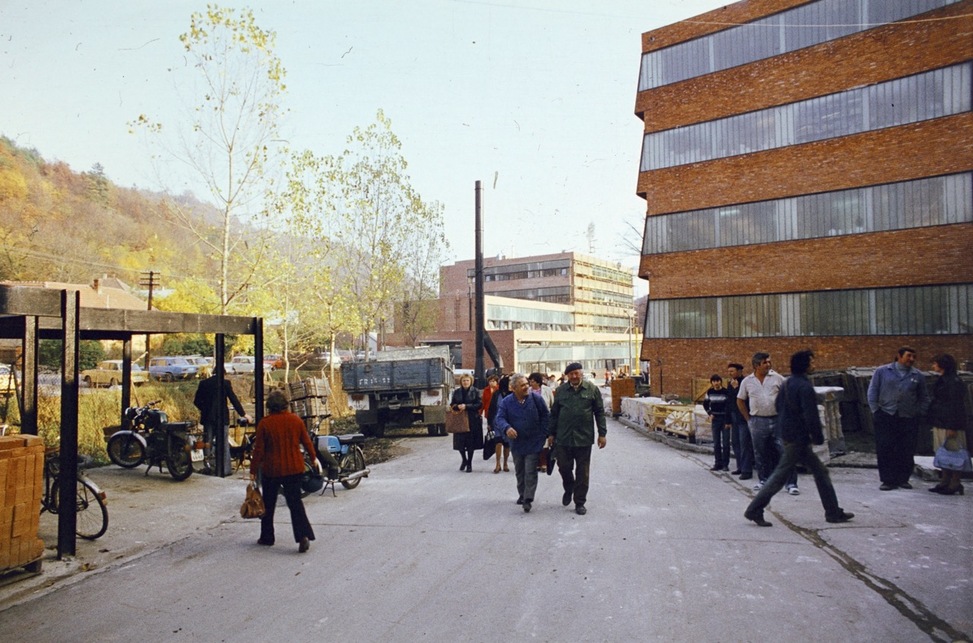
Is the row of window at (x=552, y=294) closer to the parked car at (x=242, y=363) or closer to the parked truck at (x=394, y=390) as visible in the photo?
the parked car at (x=242, y=363)

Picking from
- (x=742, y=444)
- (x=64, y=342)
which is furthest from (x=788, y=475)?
(x=64, y=342)

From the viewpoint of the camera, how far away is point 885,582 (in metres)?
5.05

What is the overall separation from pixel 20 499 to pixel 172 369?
39542 millimetres

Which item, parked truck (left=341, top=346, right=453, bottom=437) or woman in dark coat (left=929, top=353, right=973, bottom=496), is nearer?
woman in dark coat (left=929, top=353, right=973, bottom=496)

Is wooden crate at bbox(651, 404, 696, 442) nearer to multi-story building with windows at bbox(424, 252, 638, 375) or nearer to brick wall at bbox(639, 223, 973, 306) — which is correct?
brick wall at bbox(639, 223, 973, 306)

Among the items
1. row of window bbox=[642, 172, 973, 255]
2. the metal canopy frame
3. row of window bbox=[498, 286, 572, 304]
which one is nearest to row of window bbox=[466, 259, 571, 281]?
row of window bbox=[498, 286, 572, 304]

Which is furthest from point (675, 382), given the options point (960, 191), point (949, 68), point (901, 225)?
point (949, 68)

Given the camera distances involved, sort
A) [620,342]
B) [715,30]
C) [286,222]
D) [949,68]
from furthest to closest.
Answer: [620,342]
[715,30]
[286,222]
[949,68]

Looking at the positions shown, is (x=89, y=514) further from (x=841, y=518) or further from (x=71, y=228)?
(x=71, y=228)

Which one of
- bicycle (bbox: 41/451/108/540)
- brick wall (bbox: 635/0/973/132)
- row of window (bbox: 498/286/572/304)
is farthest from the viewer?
row of window (bbox: 498/286/572/304)

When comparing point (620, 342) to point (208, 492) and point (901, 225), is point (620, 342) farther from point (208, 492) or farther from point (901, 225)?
point (208, 492)

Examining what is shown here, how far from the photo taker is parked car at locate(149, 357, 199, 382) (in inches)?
1603

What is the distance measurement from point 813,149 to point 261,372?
23.5 metres

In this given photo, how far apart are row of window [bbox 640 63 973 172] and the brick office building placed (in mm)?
54
